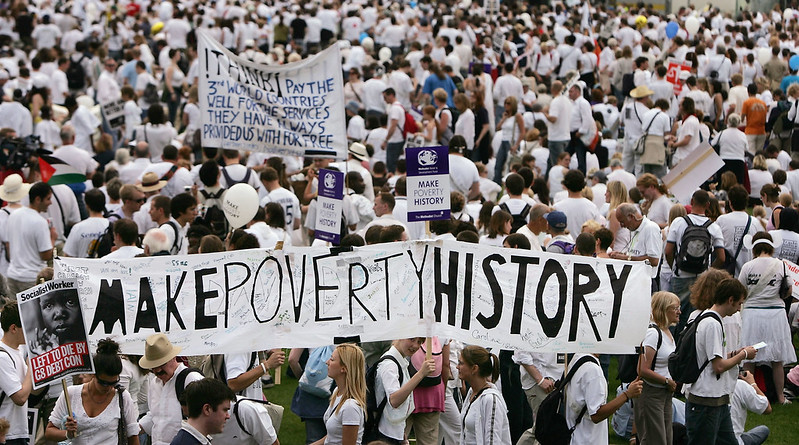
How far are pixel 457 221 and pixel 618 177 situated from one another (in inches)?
164

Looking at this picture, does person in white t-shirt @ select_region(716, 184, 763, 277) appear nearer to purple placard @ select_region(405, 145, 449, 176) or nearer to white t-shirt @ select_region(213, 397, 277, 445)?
purple placard @ select_region(405, 145, 449, 176)

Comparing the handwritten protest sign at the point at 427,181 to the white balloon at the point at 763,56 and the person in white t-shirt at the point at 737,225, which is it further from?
the white balloon at the point at 763,56

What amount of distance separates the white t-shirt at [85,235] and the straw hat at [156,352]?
466cm

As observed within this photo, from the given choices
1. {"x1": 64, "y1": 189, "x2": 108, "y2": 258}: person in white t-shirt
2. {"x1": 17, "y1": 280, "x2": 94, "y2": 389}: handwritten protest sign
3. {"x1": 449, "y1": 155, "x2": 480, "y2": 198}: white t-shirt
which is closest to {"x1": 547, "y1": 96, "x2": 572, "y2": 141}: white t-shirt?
{"x1": 449, "y1": 155, "x2": 480, "y2": 198}: white t-shirt

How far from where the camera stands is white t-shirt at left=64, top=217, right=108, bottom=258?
11.6 metres

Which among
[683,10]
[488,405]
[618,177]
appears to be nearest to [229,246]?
[488,405]

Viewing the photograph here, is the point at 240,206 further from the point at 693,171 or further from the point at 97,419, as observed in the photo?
the point at 693,171

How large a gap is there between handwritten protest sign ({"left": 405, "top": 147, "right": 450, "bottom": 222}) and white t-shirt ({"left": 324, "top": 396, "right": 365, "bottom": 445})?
1835mm

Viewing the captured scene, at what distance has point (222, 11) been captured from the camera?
1339 inches

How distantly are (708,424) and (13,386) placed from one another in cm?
485

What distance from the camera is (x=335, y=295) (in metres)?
8.09

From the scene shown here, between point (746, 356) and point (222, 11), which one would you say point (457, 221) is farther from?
point (222, 11)

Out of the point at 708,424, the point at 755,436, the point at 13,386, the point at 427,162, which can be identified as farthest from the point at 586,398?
the point at 13,386

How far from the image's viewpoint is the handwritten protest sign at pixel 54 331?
692 centimetres
